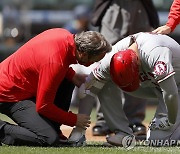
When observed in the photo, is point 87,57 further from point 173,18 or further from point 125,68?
point 173,18

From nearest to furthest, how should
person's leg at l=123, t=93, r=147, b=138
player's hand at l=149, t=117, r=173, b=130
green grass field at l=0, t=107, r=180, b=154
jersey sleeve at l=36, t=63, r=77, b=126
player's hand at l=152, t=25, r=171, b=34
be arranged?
green grass field at l=0, t=107, r=180, b=154
jersey sleeve at l=36, t=63, r=77, b=126
player's hand at l=149, t=117, r=173, b=130
player's hand at l=152, t=25, r=171, b=34
person's leg at l=123, t=93, r=147, b=138

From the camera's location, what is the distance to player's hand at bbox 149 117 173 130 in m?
7.36

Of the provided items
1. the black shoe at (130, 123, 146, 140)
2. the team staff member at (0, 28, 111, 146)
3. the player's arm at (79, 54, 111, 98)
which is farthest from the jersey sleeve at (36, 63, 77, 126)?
the black shoe at (130, 123, 146, 140)

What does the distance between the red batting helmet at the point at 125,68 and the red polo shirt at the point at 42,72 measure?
0.38 metres

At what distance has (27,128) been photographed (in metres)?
7.05

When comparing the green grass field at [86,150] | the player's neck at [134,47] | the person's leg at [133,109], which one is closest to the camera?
the green grass field at [86,150]

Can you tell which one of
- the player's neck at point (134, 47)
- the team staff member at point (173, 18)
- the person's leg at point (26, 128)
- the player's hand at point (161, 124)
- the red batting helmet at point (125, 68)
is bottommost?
the player's hand at point (161, 124)

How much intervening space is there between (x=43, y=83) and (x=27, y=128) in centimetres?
57

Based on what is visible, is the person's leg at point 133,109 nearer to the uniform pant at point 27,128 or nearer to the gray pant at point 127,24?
the gray pant at point 127,24

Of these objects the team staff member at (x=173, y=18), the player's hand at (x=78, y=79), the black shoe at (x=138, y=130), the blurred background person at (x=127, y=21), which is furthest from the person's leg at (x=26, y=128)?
the blurred background person at (x=127, y=21)

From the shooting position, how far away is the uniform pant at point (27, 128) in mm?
7004

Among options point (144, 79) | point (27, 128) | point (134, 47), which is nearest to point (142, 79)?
point (144, 79)

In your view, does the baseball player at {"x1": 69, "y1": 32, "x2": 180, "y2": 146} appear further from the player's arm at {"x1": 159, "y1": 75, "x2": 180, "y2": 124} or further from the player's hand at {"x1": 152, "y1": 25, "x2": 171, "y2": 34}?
the player's hand at {"x1": 152, "y1": 25, "x2": 171, "y2": 34}

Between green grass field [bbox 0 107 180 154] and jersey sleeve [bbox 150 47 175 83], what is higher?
jersey sleeve [bbox 150 47 175 83]
